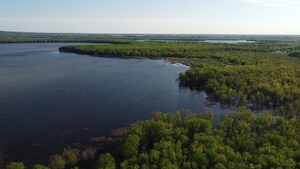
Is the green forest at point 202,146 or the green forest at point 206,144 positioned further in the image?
the green forest at point 206,144

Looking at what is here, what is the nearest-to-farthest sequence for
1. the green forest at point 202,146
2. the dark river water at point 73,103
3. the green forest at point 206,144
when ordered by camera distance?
the green forest at point 202,146 → the green forest at point 206,144 → the dark river water at point 73,103

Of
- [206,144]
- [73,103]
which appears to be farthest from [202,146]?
[73,103]

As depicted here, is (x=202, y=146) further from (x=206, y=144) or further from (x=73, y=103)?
(x=73, y=103)

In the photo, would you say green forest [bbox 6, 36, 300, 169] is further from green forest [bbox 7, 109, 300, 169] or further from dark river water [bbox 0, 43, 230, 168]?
dark river water [bbox 0, 43, 230, 168]

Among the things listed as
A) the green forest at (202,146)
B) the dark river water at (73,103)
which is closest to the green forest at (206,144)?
the green forest at (202,146)

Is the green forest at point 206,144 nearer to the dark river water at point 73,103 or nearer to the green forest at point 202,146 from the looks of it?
the green forest at point 202,146

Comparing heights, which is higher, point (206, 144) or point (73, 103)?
point (206, 144)

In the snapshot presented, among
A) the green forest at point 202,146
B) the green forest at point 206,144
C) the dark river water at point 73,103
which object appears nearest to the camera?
the green forest at point 202,146
